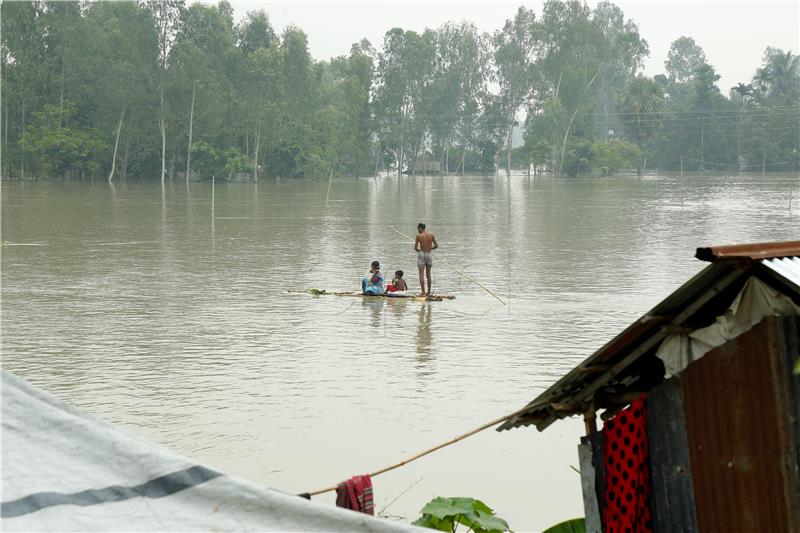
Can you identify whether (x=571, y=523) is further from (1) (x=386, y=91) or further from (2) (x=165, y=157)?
(1) (x=386, y=91)

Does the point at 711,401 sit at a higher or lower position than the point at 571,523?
higher

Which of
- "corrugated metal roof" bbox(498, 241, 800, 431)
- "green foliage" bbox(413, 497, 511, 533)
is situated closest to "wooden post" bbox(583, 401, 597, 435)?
"corrugated metal roof" bbox(498, 241, 800, 431)

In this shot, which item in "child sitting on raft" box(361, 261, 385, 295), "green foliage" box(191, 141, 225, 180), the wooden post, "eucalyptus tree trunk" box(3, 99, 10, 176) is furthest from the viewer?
"green foliage" box(191, 141, 225, 180)

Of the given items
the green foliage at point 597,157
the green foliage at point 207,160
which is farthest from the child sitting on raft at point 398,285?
the green foliage at point 597,157

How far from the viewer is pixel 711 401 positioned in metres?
4.36

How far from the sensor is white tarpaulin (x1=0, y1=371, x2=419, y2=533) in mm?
3334

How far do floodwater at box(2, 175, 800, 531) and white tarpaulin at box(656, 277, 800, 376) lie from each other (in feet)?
10.1

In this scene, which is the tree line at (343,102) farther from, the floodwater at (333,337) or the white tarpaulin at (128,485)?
the white tarpaulin at (128,485)

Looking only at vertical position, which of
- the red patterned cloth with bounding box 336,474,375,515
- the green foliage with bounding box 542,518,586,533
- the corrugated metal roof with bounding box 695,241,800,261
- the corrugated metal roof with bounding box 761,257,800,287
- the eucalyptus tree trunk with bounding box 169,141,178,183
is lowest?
the green foliage with bounding box 542,518,586,533

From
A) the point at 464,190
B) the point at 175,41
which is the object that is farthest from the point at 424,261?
the point at 175,41

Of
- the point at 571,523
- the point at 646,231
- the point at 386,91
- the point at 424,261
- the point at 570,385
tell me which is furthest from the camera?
the point at 386,91

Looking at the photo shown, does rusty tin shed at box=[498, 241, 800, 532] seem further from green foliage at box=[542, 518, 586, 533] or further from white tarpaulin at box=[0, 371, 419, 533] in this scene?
white tarpaulin at box=[0, 371, 419, 533]

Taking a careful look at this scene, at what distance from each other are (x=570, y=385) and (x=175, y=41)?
60806 mm

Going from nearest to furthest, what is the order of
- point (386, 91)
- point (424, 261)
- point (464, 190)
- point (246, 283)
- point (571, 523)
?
point (571, 523), point (424, 261), point (246, 283), point (464, 190), point (386, 91)
